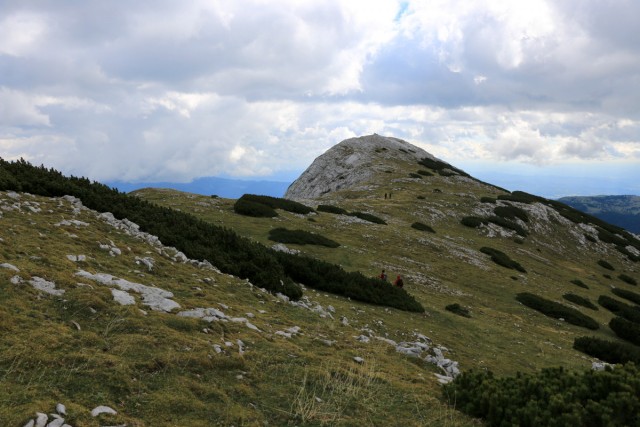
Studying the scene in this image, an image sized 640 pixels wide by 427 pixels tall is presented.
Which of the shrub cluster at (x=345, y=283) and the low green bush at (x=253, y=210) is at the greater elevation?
the low green bush at (x=253, y=210)

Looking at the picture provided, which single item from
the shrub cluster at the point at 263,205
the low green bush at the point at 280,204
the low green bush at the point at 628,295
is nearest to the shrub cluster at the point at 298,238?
the shrub cluster at the point at 263,205

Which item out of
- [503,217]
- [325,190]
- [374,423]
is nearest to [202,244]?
[374,423]

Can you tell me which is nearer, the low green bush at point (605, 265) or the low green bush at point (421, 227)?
the low green bush at point (421, 227)

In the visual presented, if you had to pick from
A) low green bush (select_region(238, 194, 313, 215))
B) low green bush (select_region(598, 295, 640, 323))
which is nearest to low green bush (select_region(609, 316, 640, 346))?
low green bush (select_region(598, 295, 640, 323))

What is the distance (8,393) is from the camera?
5.82 meters

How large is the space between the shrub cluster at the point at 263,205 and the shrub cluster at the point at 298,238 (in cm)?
541

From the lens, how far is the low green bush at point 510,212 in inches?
2163

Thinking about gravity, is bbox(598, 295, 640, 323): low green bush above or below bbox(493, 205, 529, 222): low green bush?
below

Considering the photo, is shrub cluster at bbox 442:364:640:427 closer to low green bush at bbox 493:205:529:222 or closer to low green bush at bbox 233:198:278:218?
low green bush at bbox 233:198:278:218

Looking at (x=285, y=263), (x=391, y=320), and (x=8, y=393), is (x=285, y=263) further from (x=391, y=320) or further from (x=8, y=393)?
(x=8, y=393)

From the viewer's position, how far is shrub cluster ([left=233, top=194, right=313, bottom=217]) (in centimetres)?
3297

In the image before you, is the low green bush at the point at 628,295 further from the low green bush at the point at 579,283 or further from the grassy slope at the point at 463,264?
the low green bush at the point at 579,283

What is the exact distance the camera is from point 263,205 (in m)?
35.0

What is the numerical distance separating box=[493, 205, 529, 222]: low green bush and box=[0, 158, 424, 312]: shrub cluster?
136 ft
